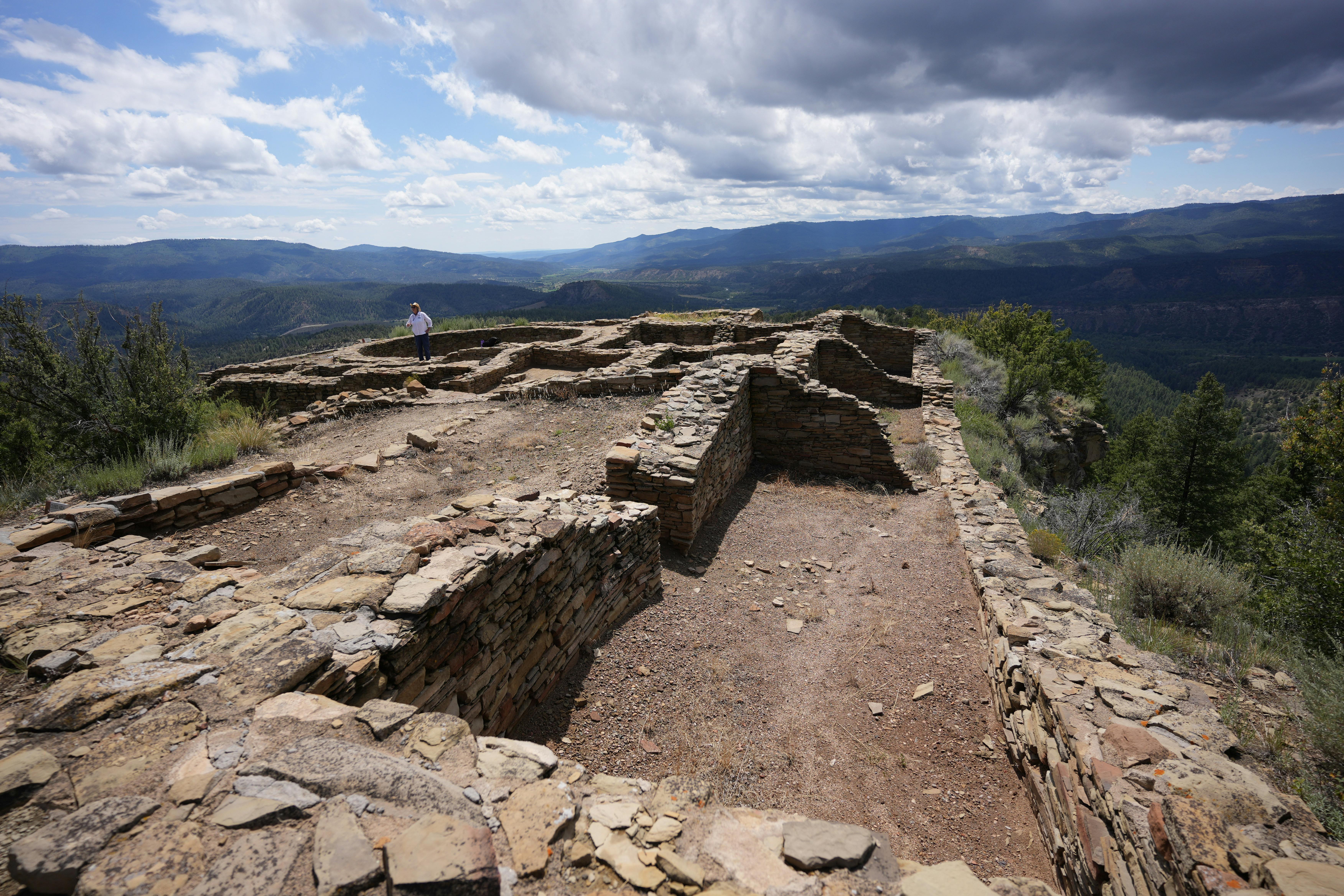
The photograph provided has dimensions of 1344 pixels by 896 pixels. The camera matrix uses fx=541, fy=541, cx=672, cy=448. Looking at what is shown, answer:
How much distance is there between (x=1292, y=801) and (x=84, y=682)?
5.98 metres

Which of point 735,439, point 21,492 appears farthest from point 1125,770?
point 21,492

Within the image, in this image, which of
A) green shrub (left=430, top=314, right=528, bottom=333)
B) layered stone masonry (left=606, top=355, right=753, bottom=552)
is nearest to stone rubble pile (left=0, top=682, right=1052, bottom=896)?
layered stone masonry (left=606, top=355, right=753, bottom=552)

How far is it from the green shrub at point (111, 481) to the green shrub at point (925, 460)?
425 inches

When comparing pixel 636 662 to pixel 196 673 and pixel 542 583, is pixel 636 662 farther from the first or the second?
pixel 196 673

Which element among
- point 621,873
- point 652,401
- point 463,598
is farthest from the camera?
point 652,401

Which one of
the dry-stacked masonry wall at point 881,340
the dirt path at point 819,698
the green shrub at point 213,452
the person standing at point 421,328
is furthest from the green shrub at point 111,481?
the dry-stacked masonry wall at point 881,340

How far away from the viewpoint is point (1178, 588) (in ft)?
16.7

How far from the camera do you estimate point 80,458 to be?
731cm

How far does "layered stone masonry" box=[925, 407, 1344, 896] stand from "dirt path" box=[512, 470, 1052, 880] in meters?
0.35

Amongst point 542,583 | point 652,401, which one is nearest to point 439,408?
point 652,401

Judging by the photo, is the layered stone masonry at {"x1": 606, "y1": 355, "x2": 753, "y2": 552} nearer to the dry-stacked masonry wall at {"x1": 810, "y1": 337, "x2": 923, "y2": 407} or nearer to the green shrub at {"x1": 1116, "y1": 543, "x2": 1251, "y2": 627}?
the green shrub at {"x1": 1116, "y1": 543, "x2": 1251, "y2": 627}

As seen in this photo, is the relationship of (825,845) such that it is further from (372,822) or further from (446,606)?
(446,606)

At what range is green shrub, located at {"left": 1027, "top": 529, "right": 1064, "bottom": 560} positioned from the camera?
20.1ft

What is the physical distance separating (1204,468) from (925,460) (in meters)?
20.0
